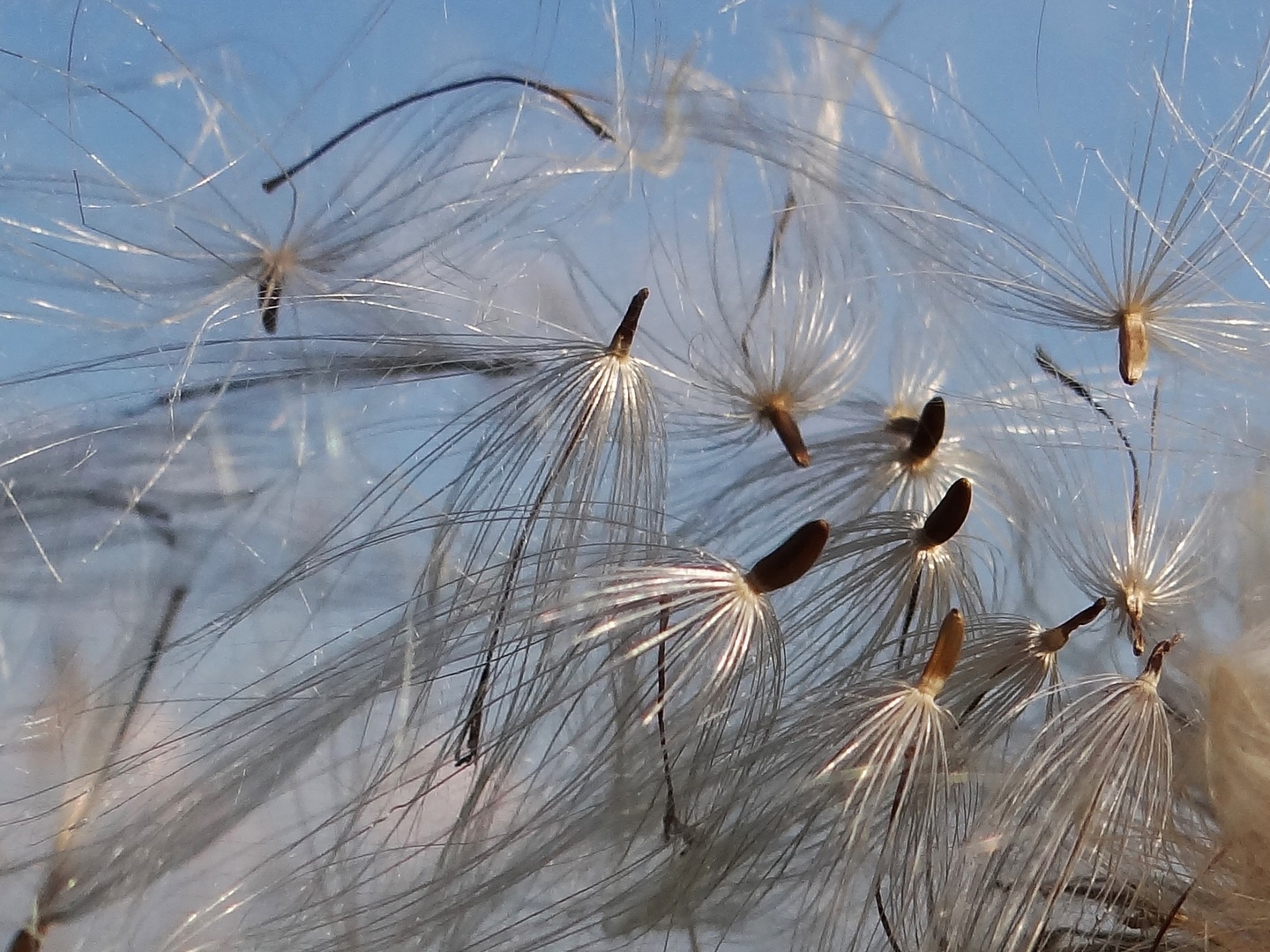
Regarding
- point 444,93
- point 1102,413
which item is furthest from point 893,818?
point 444,93

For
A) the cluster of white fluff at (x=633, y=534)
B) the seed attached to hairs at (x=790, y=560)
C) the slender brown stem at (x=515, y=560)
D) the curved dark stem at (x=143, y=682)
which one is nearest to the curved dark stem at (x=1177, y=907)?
the cluster of white fluff at (x=633, y=534)

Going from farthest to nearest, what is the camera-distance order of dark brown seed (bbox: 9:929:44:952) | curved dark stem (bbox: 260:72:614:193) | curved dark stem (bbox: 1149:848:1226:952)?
curved dark stem (bbox: 260:72:614:193), dark brown seed (bbox: 9:929:44:952), curved dark stem (bbox: 1149:848:1226:952)

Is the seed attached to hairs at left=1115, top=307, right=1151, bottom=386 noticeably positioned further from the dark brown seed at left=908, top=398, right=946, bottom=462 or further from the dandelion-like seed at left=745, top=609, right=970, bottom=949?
the dandelion-like seed at left=745, top=609, right=970, bottom=949

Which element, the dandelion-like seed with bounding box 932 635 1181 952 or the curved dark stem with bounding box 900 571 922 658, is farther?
the curved dark stem with bounding box 900 571 922 658

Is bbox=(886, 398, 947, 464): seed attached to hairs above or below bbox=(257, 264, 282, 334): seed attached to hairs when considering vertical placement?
below

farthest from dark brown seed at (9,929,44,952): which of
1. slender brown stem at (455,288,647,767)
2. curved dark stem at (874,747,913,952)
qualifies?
curved dark stem at (874,747,913,952)

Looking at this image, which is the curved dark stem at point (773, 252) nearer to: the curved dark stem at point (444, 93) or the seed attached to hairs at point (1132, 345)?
A: the curved dark stem at point (444, 93)
